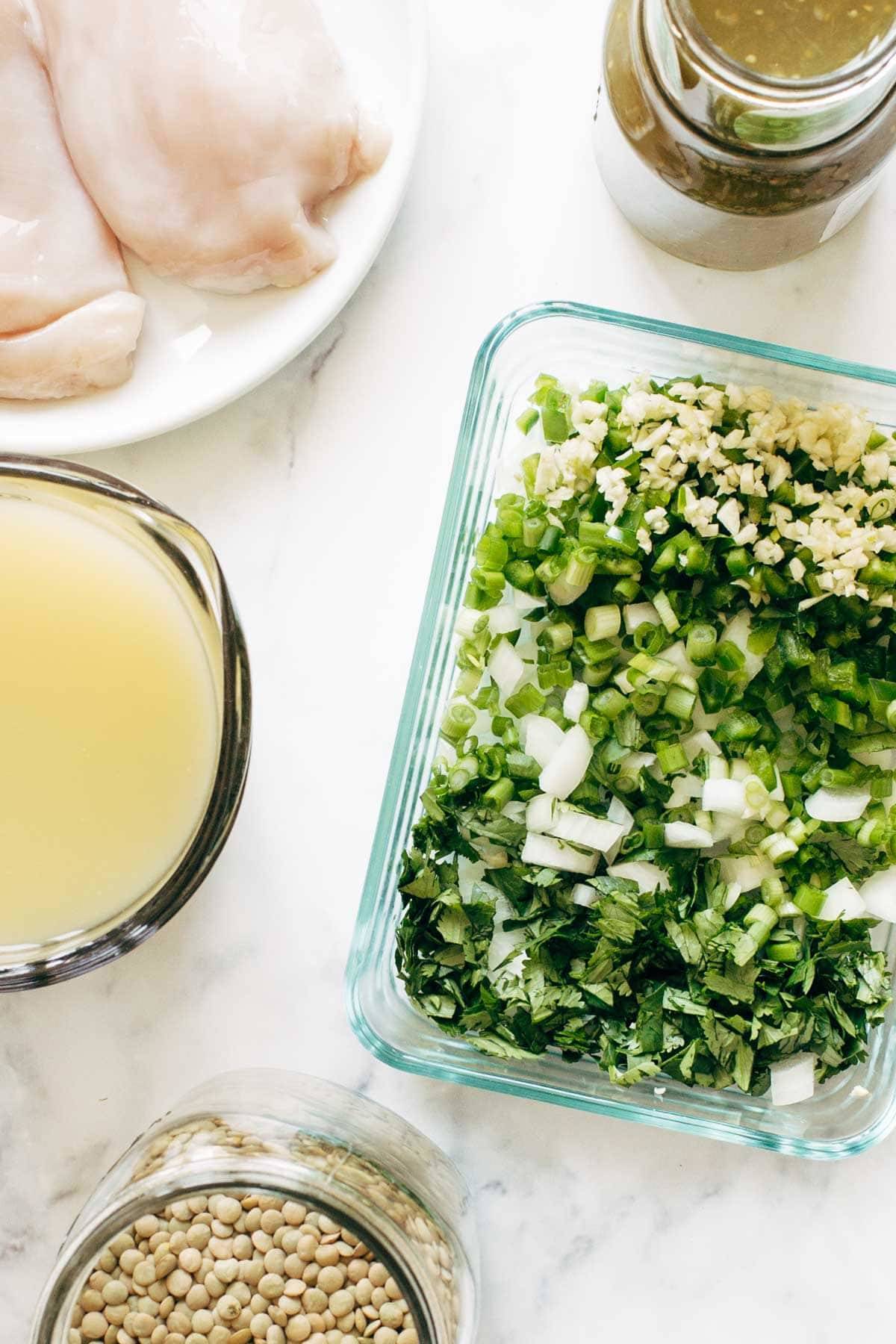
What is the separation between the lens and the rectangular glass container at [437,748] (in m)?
1.26

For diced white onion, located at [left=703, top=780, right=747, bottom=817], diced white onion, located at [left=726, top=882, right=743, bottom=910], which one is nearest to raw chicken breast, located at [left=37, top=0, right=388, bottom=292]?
diced white onion, located at [left=703, top=780, right=747, bottom=817]

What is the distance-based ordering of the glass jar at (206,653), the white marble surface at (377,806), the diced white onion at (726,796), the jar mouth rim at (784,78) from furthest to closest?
the white marble surface at (377,806), the diced white onion at (726,796), the glass jar at (206,653), the jar mouth rim at (784,78)

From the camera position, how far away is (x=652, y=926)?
1.20 meters

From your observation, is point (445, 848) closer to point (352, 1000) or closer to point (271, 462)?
point (352, 1000)

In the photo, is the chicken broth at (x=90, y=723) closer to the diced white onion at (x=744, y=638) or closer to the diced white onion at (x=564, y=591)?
the diced white onion at (x=564, y=591)

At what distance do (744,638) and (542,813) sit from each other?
0.30 metres

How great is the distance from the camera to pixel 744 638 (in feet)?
4.08

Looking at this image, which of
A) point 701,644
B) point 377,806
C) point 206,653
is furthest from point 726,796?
point 206,653

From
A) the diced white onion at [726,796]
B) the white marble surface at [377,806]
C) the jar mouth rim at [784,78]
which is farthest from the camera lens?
the white marble surface at [377,806]

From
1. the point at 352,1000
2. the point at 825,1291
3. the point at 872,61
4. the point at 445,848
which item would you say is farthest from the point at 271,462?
the point at 825,1291

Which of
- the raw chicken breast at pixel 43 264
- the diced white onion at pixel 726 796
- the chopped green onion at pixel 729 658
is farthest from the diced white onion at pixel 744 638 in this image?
the raw chicken breast at pixel 43 264

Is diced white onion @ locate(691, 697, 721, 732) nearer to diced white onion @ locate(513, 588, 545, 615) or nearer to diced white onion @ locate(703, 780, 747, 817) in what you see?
diced white onion @ locate(703, 780, 747, 817)

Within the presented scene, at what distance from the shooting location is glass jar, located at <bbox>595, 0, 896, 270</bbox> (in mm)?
945

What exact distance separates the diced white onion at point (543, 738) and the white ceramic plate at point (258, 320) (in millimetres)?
501
